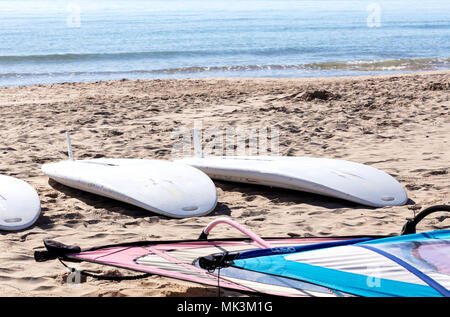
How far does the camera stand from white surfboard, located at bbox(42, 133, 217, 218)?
432 centimetres

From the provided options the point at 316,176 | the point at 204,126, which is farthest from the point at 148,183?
the point at 204,126

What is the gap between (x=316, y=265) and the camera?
2.65 meters

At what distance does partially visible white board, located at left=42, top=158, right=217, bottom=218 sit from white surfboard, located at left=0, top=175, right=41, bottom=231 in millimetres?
507

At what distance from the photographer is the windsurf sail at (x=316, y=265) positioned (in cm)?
246

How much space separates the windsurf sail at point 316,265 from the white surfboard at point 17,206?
987mm

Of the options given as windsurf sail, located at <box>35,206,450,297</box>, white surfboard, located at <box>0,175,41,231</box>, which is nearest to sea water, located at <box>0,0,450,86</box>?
white surfboard, located at <box>0,175,41,231</box>

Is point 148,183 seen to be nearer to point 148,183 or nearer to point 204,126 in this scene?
point 148,183

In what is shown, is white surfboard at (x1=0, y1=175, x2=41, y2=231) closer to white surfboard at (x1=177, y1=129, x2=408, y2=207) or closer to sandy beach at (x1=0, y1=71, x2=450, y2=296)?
sandy beach at (x1=0, y1=71, x2=450, y2=296)

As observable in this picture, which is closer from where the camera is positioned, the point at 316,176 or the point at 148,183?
the point at 148,183

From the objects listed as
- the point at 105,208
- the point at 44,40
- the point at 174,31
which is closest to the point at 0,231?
the point at 105,208

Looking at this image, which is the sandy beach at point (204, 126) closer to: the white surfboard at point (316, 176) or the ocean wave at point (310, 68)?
the white surfboard at point (316, 176)

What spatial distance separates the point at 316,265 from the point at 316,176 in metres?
2.14

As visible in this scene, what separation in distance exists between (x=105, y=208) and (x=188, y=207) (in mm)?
714
